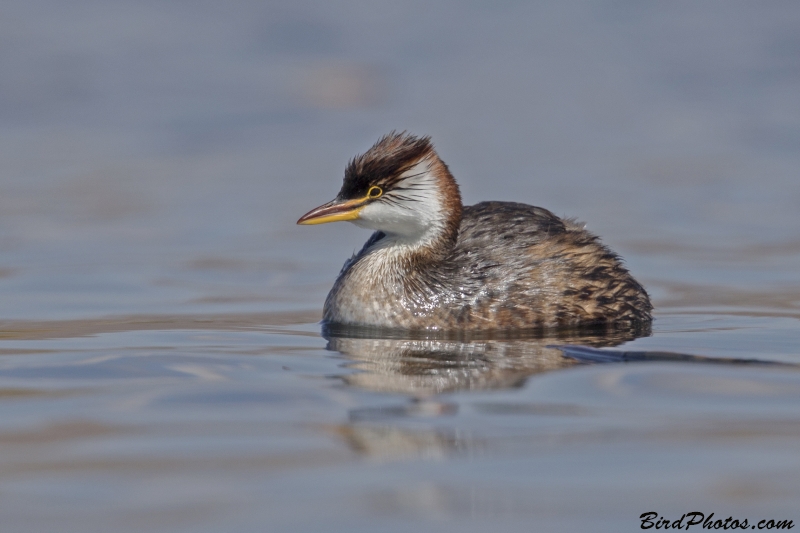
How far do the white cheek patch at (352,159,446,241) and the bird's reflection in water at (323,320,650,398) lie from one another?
762 millimetres

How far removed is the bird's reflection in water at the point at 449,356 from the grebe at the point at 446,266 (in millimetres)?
230

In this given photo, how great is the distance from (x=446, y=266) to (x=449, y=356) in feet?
5.00

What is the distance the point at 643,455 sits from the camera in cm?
538

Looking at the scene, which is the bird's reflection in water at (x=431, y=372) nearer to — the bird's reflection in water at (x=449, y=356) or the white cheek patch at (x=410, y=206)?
the bird's reflection in water at (x=449, y=356)

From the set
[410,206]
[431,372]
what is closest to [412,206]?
[410,206]

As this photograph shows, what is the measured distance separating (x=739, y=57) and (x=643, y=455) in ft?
53.0

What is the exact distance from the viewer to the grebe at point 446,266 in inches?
343

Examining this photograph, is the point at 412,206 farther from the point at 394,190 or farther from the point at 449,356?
the point at 449,356

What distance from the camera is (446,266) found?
8.98m

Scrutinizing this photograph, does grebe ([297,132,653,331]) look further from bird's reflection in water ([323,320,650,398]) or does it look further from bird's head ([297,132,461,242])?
bird's reflection in water ([323,320,650,398])

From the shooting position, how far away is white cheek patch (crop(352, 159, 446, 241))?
8.79m

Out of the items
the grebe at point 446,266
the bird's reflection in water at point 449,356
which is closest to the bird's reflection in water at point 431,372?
the bird's reflection in water at point 449,356

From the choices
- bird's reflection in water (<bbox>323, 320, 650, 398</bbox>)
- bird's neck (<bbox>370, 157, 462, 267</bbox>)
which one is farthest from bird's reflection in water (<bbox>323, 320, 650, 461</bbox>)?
bird's neck (<bbox>370, 157, 462, 267</bbox>)

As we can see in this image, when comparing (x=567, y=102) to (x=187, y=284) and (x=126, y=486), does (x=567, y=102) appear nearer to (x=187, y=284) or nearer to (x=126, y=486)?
(x=187, y=284)
